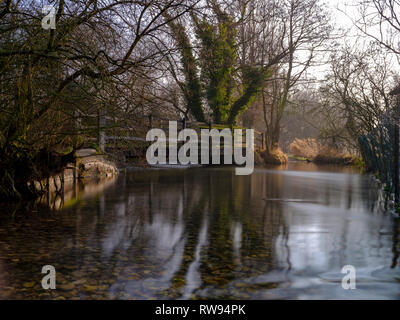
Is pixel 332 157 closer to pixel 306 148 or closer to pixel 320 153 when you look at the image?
pixel 320 153

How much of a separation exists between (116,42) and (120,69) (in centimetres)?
48

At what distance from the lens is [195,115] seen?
36000mm

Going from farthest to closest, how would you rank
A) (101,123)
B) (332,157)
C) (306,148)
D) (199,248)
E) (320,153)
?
1. (306,148)
2. (320,153)
3. (332,157)
4. (101,123)
5. (199,248)

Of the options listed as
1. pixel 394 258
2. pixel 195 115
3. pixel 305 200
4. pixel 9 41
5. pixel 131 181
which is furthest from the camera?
pixel 195 115

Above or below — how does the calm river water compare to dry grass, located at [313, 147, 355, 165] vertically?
below

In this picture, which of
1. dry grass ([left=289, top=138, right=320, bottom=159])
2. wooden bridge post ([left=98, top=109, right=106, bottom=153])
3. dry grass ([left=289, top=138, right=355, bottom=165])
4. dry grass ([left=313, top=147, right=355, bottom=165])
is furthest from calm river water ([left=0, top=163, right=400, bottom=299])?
dry grass ([left=289, top=138, right=320, bottom=159])

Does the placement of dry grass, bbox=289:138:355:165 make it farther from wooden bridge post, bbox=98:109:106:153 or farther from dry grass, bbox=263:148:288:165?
wooden bridge post, bbox=98:109:106:153

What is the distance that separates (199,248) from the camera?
7.13 metres

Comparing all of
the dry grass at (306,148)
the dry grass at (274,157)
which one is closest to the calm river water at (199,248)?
the dry grass at (274,157)

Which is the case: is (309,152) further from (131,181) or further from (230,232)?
(230,232)

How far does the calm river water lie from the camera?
5.13m

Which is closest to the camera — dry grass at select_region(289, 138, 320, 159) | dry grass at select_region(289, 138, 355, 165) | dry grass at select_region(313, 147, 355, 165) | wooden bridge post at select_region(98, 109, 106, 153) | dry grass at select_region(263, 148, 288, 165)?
wooden bridge post at select_region(98, 109, 106, 153)

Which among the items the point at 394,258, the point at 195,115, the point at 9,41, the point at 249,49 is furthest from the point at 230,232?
the point at 249,49

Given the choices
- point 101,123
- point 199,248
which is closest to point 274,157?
point 101,123
